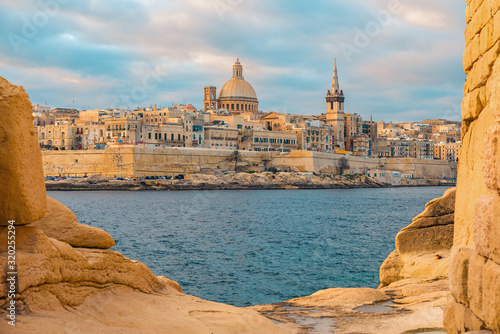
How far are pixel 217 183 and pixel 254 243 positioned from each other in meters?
42.1

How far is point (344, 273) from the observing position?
16.3 m

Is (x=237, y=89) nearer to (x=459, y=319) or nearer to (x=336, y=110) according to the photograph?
(x=336, y=110)

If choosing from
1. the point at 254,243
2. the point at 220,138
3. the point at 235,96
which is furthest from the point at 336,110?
the point at 254,243

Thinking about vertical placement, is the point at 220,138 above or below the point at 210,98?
below

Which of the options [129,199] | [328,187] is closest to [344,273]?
[129,199]

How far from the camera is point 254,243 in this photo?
23484 millimetres

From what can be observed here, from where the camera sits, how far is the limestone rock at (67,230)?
6.47m

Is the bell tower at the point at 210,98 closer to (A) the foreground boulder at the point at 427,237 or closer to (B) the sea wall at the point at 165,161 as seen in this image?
(B) the sea wall at the point at 165,161

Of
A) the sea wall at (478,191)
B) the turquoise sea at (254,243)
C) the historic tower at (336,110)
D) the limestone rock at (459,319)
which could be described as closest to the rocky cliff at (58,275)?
the limestone rock at (459,319)

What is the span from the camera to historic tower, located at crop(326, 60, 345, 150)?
Result: 316 ft

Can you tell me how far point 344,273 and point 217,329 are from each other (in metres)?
10.8

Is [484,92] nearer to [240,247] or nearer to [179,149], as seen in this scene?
[240,247]

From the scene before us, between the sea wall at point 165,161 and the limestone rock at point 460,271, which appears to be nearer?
the limestone rock at point 460,271

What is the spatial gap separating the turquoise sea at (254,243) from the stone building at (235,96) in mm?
57654
